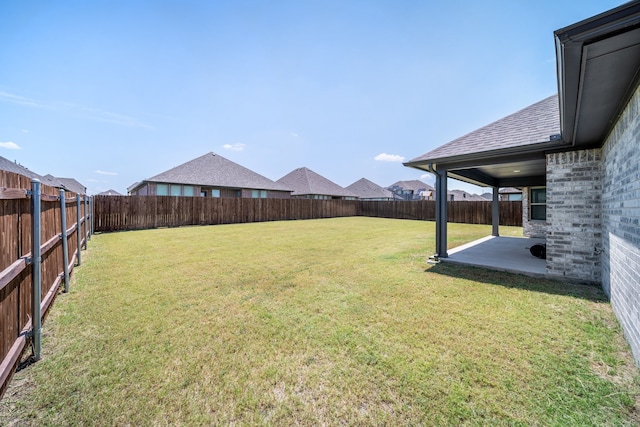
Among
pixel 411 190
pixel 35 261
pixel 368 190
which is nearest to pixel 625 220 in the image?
pixel 35 261

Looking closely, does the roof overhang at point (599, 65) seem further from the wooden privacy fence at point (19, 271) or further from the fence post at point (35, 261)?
the fence post at point (35, 261)

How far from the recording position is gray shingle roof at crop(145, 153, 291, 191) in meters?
21.5

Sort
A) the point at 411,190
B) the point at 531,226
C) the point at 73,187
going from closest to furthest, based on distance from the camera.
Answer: the point at 531,226 → the point at 73,187 → the point at 411,190

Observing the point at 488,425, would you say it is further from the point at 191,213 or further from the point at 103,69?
the point at 191,213

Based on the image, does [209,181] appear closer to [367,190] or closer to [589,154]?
[589,154]

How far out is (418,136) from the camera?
699 inches

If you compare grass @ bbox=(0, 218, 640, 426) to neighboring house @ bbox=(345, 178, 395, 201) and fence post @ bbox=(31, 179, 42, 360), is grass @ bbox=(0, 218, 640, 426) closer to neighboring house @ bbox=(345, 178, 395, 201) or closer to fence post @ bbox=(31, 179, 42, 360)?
fence post @ bbox=(31, 179, 42, 360)

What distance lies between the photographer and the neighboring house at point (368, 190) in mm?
Result: 49112

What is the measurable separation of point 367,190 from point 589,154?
45.7 m

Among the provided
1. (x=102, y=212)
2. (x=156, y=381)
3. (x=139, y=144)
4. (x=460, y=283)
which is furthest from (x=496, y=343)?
(x=139, y=144)

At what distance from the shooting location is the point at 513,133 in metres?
5.82

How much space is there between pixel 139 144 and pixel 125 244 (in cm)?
1213

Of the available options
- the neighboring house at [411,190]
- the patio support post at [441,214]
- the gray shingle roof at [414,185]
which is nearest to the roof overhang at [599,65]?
the patio support post at [441,214]

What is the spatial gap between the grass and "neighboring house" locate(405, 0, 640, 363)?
0.61 meters
